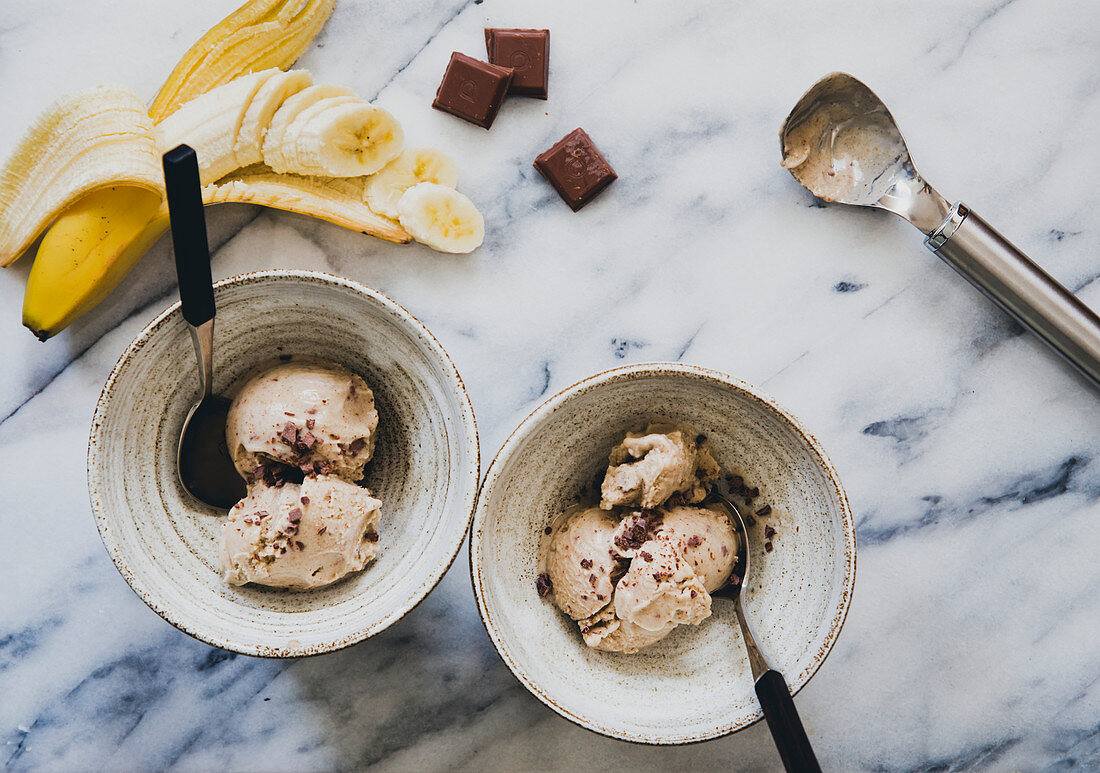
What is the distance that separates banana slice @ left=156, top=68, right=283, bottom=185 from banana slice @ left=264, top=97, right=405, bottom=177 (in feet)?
0.22

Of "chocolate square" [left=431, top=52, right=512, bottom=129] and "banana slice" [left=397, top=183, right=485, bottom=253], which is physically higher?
"chocolate square" [left=431, top=52, right=512, bottom=129]

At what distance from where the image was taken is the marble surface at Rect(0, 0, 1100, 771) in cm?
138

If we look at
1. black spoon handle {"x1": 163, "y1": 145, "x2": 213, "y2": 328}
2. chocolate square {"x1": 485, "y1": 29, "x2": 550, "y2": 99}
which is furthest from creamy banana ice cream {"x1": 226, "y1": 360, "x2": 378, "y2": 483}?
chocolate square {"x1": 485, "y1": 29, "x2": 550, "y2": 99}

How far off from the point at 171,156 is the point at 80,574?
2.68 ft

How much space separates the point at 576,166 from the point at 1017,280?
2.60 feet

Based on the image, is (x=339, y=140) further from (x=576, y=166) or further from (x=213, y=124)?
(x=576, y=166)

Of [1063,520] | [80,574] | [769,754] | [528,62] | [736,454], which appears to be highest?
[528,62]

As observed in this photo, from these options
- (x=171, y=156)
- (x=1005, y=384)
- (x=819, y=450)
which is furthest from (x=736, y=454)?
(x=171, y=156)

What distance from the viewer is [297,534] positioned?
1151mm

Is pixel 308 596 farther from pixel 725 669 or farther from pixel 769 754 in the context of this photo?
pixel 769 754

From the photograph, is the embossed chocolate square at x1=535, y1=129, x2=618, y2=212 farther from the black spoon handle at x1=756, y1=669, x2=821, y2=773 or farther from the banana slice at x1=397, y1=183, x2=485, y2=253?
the black spoon handle at x1=756, y1=669, x2=821, y2=773

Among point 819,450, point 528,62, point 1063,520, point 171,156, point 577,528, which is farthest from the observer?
point 1063,520

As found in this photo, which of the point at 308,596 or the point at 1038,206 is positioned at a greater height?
the point at 1038,206

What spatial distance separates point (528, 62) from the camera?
4.45ft
